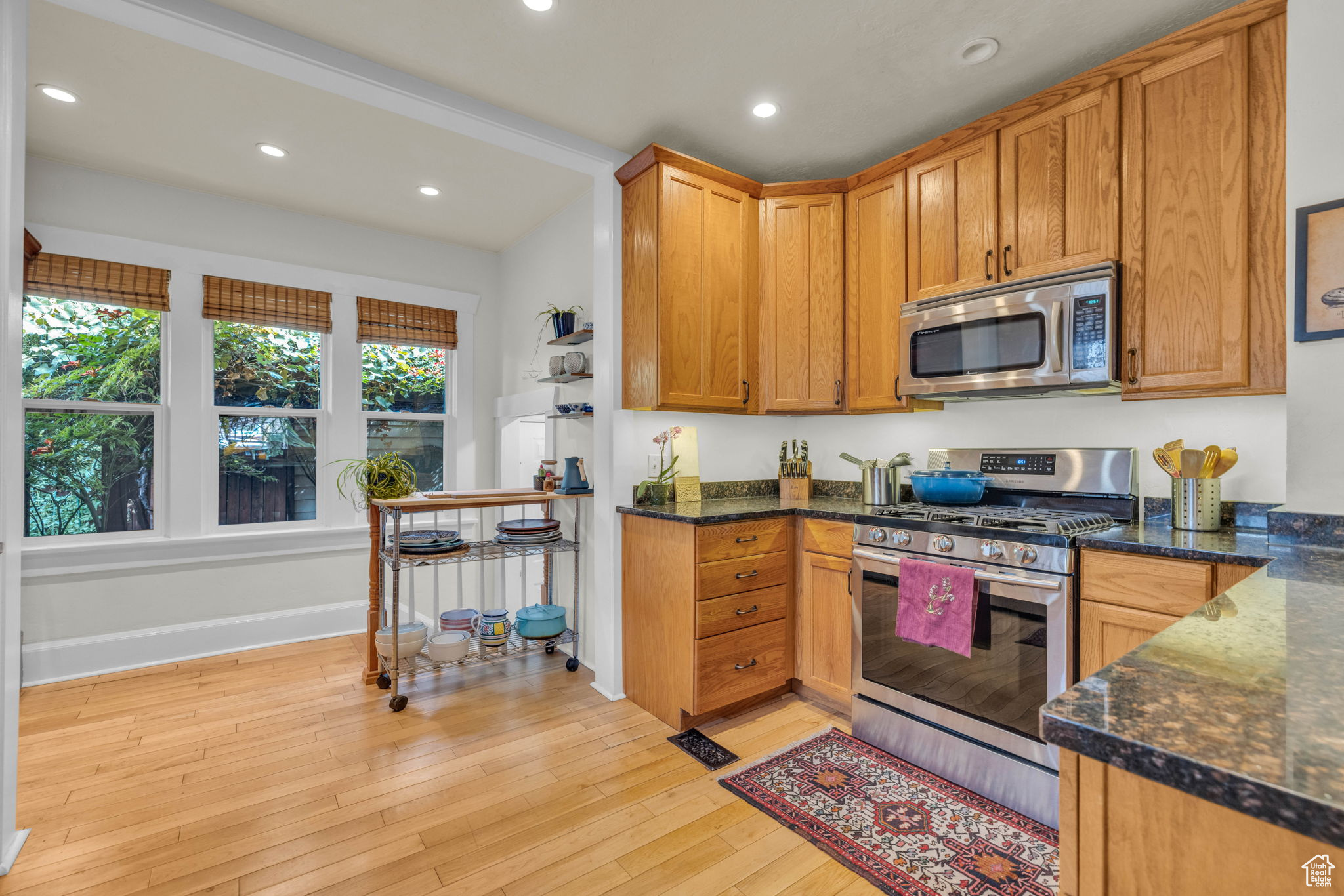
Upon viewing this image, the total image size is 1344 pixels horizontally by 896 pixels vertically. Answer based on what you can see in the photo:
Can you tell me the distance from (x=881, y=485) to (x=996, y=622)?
2.88 ft

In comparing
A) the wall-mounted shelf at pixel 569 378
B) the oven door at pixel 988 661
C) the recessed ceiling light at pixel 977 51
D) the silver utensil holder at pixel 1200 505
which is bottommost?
the oven door at pixel 988 661

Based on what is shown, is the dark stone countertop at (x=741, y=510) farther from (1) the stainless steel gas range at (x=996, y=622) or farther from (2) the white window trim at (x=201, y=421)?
(2) the white window trim at (x=201, y=421)

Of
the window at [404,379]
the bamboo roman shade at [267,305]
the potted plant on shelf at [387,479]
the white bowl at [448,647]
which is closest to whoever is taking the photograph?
the white bowl at [448,647]

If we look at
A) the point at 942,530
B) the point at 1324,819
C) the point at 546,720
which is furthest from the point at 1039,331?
the point at 546,720

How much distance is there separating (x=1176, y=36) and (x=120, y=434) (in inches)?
203

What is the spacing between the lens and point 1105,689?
649 mm

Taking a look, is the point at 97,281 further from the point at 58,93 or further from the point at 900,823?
the point at 900,823

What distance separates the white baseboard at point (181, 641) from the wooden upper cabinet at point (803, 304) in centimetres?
314

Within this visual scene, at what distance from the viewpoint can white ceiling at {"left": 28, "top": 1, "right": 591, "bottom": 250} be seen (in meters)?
2.35

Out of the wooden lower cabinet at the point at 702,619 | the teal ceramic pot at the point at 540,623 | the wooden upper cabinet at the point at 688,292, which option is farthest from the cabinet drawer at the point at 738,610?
the teal ceramic pot at the point at 540,623

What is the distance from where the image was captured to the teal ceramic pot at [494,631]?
3174 mm

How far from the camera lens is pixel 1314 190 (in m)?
1.72

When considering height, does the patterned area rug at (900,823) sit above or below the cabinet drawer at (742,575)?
below

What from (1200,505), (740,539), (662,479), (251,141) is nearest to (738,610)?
(740,539)
